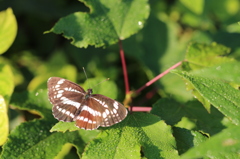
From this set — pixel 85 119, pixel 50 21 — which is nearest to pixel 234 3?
pixel 50 21

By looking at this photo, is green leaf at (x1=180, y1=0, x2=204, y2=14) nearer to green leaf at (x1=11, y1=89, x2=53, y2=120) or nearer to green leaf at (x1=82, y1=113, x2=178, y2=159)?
green leaf at (x1=82, y1=113, x2=178, y2=159)

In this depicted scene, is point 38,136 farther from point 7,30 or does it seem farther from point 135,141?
point 7,30

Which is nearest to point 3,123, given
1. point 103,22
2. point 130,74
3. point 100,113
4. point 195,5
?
point 100,113

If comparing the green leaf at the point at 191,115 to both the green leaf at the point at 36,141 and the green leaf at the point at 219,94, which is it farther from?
the green leaf at the point at 36,141

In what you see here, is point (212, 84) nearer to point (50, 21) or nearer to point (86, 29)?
point (86, 29)

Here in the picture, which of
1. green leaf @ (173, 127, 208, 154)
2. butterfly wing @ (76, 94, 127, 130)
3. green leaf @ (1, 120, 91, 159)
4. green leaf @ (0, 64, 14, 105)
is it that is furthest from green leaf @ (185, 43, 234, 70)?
green leaf @ (0, 64, 14, 105)
